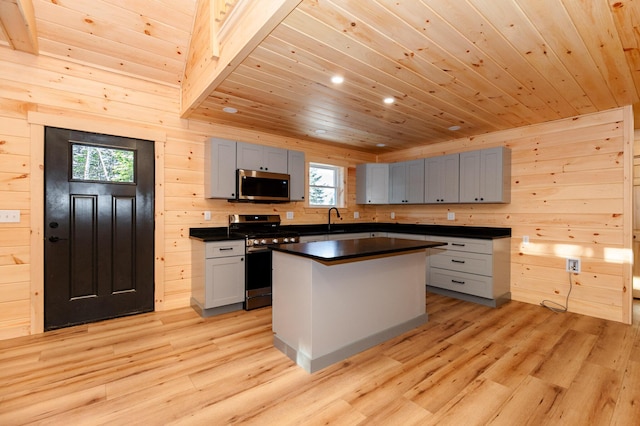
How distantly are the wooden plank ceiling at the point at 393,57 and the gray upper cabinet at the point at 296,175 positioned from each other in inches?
19.8

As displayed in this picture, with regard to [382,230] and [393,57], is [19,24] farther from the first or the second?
[382,230]

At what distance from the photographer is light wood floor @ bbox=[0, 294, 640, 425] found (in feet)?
5.84

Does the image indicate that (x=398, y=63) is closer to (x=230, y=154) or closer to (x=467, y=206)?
(x=230, y=154)

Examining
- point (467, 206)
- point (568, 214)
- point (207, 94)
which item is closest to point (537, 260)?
point (568, 214)

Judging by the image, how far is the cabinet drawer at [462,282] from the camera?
377 cm

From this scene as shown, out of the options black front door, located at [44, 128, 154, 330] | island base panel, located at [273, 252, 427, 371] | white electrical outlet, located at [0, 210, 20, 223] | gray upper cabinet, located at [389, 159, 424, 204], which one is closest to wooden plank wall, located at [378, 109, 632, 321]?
gray upper cabinet, located at [389, 159, 424, 204]

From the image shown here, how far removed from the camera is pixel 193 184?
12.3 feet

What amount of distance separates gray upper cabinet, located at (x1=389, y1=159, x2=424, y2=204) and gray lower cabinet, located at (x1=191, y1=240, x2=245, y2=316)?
288 centimetres

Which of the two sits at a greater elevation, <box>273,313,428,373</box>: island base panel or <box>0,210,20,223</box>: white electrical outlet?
<box>0,210,20,223</box>: white electrical outlet

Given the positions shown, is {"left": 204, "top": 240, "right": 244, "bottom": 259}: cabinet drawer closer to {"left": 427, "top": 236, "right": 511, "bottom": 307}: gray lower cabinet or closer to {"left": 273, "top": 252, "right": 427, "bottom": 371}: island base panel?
{"left": 273, "top": 252, "right": 427, "bottom": 371}: island base panel

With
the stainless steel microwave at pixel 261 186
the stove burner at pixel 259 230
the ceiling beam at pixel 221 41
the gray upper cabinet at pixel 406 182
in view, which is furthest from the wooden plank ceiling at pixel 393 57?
the stove burner at pixel 259 230

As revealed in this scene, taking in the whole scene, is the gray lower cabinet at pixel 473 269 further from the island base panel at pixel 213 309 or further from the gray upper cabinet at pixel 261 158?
the island base panel at pixel 213 309

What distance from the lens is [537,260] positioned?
3.87 metres

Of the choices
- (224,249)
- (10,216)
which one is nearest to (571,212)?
(224,249)
